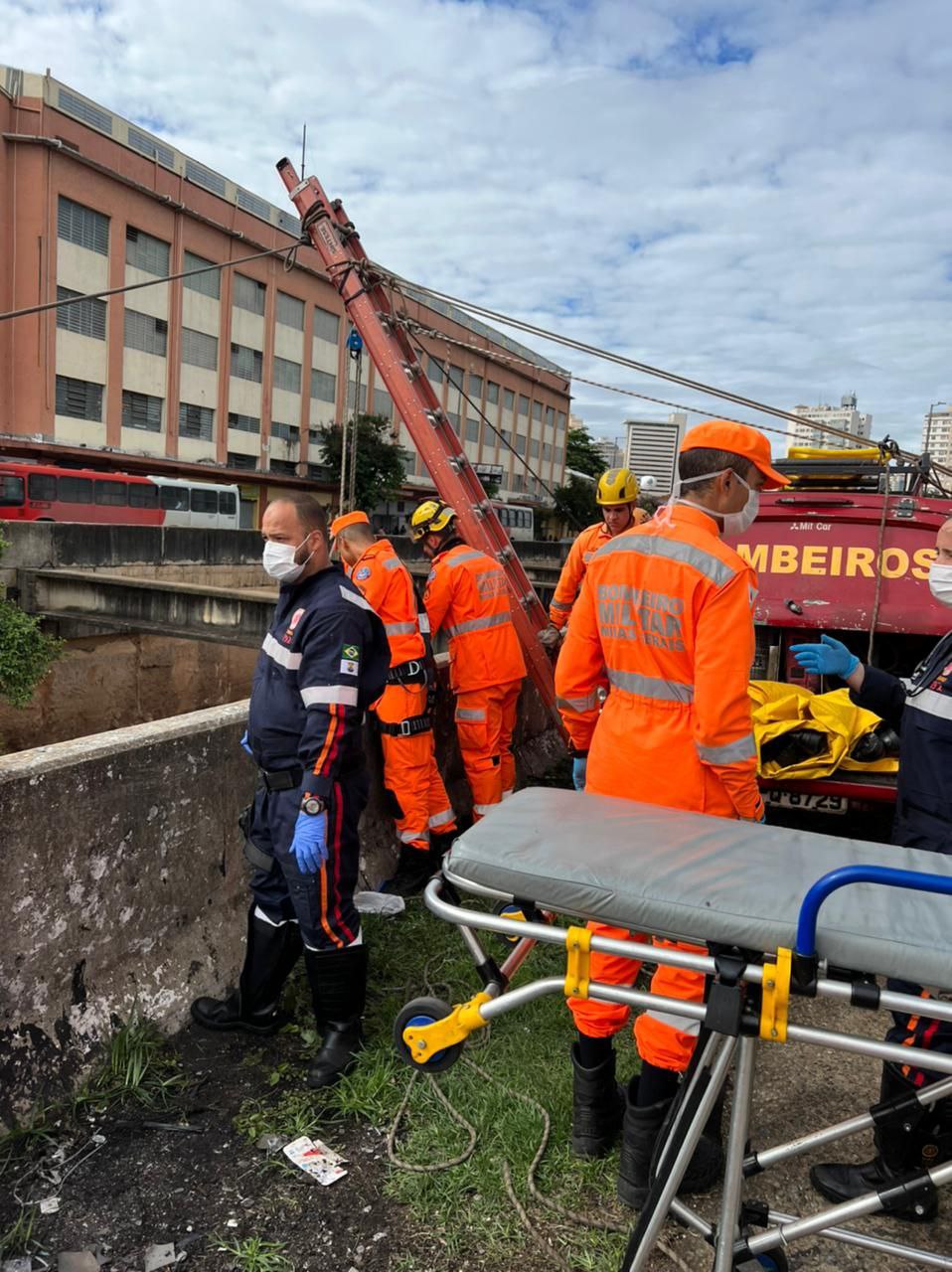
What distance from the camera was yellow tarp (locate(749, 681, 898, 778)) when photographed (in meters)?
4.14

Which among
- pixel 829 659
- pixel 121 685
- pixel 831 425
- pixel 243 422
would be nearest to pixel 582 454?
pixel 243 422

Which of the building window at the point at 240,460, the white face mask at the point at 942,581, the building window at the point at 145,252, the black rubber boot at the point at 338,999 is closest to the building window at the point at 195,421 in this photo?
the building window at the point at 240,460

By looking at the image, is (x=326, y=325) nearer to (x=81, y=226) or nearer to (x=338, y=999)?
(x=81, y=226)

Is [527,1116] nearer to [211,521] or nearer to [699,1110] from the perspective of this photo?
[699,1110]

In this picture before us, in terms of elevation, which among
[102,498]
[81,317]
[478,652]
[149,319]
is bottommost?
[478,652]

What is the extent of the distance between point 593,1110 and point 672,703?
117 centimetres

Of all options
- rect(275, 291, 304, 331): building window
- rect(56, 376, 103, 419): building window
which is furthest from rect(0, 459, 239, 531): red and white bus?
rect(275, 291, 304, 331): building window

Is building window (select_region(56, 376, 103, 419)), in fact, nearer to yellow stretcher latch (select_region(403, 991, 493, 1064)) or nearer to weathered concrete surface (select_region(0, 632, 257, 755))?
weathered concrete surface (select_region(0, 632, 257, 755))

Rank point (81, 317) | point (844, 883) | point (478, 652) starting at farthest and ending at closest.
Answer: point (81, 317), point (478, 652), point (844, 883)

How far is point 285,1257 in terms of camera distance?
214cm

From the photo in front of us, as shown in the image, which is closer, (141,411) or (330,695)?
(330,695)

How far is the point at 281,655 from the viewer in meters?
2.93

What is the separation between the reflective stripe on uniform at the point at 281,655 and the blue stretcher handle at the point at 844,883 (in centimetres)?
185

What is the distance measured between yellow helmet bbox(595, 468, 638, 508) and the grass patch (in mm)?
2911
